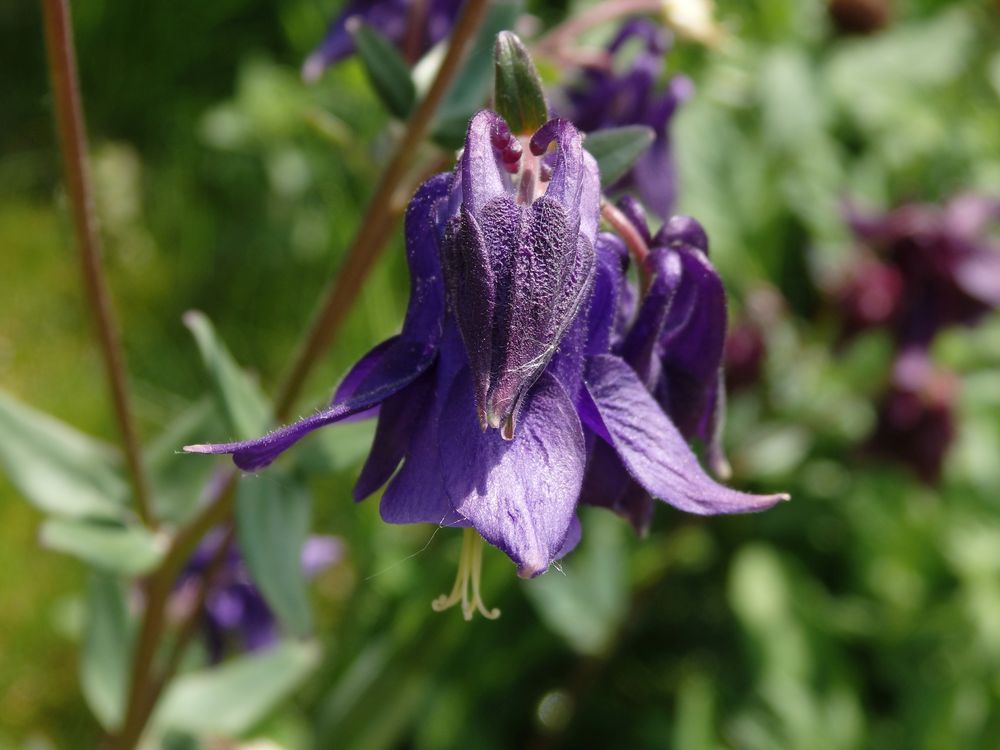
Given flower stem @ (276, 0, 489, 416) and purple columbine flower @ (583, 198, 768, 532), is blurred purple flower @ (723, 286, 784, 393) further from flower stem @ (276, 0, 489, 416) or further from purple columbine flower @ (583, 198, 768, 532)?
purple columbine flower @ (583, 198, 768, 532)

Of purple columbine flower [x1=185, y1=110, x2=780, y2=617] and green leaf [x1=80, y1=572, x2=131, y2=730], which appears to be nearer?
purple columbine flower [x1=185, y1=110, x2=780, y2=617]

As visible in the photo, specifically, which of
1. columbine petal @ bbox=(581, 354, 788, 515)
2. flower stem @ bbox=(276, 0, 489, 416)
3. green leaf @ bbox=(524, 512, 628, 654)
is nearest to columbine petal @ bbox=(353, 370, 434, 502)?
columbine petal @ bbox=(581, 354, 788, 515)

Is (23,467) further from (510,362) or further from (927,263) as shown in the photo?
(927,263)

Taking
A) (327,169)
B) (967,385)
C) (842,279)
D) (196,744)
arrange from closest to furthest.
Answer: (196,744)
(842,279)
(967,385)
(327,169)

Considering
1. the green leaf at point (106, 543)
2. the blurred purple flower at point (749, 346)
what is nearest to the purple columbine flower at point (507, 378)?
the green leaf at point (106, 543)

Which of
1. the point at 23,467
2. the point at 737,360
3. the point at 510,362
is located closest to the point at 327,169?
the point at 737,360
